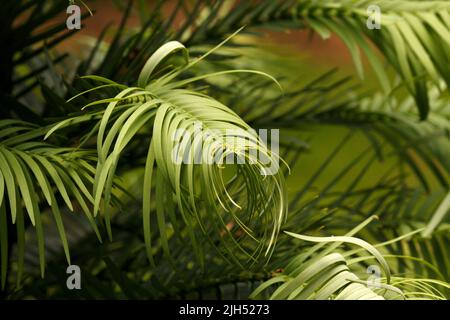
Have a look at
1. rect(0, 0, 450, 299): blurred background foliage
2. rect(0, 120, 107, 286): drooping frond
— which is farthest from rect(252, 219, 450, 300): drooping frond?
rect(0, 120, 107, 286): drooping frond

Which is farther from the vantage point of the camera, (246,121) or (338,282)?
(246,121)

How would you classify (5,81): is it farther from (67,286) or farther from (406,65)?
(406,65)

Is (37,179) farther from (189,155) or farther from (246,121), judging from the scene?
(246,121)

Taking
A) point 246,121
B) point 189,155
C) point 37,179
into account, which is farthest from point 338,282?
point 246,121

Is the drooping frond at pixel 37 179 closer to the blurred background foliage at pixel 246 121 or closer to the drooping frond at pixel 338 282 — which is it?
the blurred background foliage at pixel 246 121

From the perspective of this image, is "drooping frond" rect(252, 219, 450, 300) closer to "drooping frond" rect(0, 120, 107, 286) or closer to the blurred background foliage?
the blurred background foliage

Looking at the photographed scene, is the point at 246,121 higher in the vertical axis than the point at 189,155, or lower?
higher

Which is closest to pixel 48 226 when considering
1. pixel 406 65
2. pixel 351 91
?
pixel 351 91

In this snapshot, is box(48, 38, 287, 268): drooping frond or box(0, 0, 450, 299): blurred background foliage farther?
box(0, 0, 450, 299): blurred background foliage

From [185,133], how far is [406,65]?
409mm

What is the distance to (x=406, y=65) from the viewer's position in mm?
929

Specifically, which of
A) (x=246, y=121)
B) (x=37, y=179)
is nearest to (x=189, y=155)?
(x=37, y=179)
